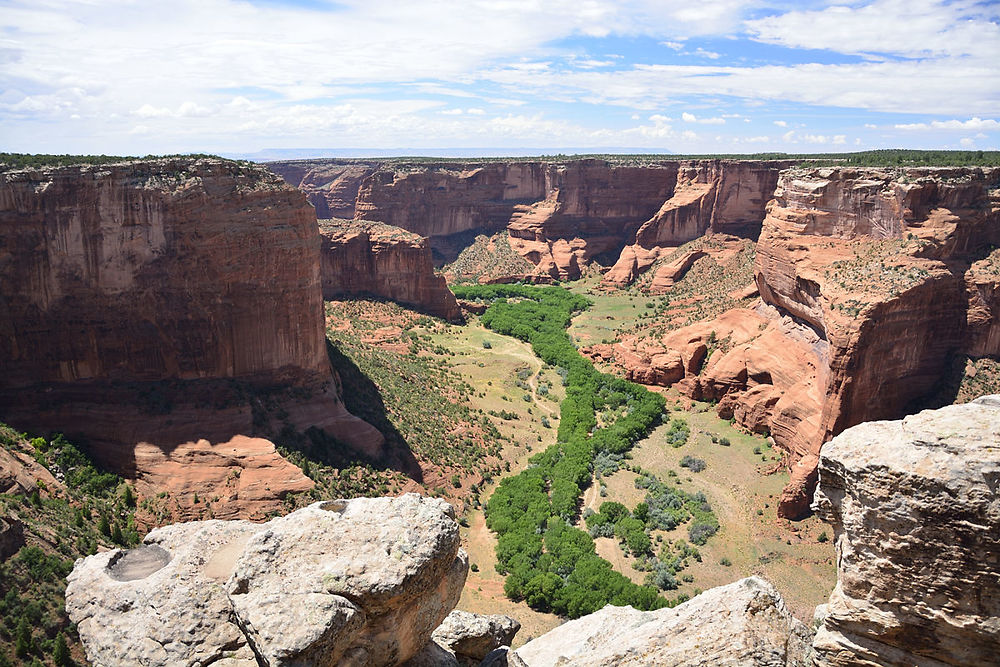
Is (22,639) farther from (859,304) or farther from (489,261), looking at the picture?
(489,261)

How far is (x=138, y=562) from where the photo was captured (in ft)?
44.3

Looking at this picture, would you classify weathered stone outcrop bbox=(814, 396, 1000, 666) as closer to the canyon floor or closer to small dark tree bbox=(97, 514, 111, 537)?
the canyon floor

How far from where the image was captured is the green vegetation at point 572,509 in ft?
98.2

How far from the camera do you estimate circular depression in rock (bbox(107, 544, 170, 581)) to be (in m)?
13.1

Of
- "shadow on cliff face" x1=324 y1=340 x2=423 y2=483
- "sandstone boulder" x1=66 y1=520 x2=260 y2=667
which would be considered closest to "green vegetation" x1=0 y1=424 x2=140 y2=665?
"sandstone boulder" x1=66 y1=520 x2=260 y2=667

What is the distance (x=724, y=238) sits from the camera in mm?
83250

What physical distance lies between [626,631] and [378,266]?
58.0 meters

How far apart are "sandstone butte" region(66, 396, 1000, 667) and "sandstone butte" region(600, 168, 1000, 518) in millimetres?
26541

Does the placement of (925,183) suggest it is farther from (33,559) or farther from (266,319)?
(33,559)

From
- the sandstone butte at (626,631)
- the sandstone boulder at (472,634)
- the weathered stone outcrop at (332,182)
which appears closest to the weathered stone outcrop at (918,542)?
the sandstone butte at (626,631)

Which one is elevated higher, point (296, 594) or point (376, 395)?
point (296, 594)

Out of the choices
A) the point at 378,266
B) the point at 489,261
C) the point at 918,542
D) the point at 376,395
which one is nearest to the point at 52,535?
the point at 376,395

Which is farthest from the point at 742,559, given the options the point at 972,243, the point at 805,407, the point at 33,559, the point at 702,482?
the point at 33,559

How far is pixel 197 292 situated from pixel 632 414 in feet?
105
